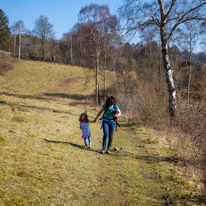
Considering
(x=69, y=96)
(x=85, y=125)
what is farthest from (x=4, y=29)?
(x=85, y=125)

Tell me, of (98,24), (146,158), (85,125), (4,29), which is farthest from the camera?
(4,29)

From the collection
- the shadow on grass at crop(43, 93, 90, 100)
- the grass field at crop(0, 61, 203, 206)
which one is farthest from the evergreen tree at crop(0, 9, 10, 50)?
the grass field at crop(0, 61, 203, 206)

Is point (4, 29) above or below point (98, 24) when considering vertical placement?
above

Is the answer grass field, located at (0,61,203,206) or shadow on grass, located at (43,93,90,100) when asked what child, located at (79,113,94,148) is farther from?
shadow on grass, located at (43,93,90,100)

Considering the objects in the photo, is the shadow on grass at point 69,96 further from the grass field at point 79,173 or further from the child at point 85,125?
the child at point 85,125

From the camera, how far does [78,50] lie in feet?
81.6

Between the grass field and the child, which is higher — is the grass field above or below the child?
below

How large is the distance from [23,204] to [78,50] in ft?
77.7

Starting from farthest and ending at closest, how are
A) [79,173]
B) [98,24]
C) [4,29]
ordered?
[4,29]
[98,24]
[79,173]

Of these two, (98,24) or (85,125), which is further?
(98,24)

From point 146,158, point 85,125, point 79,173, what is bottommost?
point 146,158

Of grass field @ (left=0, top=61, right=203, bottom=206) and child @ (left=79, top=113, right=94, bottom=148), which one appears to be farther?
child @ (left=79, top=113, right=94, bottom=148)

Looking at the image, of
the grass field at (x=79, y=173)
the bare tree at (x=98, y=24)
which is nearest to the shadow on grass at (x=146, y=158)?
the grass field at (x=79, y=173)

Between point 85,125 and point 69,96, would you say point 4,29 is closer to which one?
point 69,96
